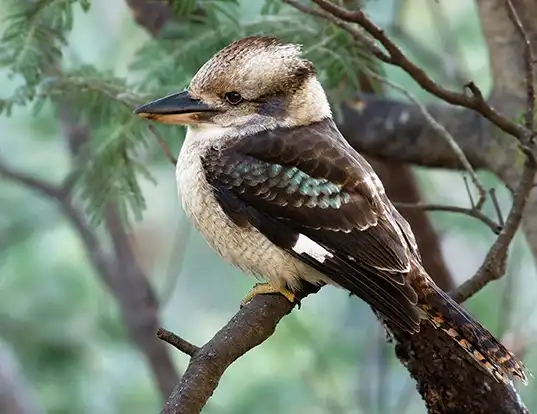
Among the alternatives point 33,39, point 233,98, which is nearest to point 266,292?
point 233,98

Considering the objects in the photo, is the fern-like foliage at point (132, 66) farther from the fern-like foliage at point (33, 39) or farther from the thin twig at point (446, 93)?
the thin twig at point (446, 93)

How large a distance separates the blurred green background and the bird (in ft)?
4.00

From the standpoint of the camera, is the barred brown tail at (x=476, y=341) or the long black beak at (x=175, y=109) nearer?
the barred brown tail at (x=476, y=341)

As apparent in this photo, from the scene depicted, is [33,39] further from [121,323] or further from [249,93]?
[121,323]

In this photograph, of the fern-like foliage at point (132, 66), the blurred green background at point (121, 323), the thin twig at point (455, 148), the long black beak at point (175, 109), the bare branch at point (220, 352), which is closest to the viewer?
the bare branch at point (220, 352)

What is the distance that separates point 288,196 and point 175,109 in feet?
0.95

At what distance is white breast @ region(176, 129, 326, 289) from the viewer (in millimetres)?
2043

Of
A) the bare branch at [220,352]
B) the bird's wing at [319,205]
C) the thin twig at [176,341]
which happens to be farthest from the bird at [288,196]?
the thin twig at [176,341]

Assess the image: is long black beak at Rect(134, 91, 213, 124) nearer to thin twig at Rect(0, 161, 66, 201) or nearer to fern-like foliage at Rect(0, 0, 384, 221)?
fern-like foliage at Rect(0, 0, 384, 221)

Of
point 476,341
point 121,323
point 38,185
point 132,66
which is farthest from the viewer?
point 121,323

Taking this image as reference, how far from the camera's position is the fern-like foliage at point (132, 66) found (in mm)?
2420

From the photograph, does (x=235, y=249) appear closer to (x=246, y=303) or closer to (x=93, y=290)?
(x=246, y=303)

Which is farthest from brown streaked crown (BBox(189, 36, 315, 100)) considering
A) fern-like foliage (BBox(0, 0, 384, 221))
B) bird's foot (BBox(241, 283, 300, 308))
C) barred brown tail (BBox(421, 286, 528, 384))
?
barred brown tail (BBox(421, 286, 528, 384))

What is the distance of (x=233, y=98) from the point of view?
84.0 inches
